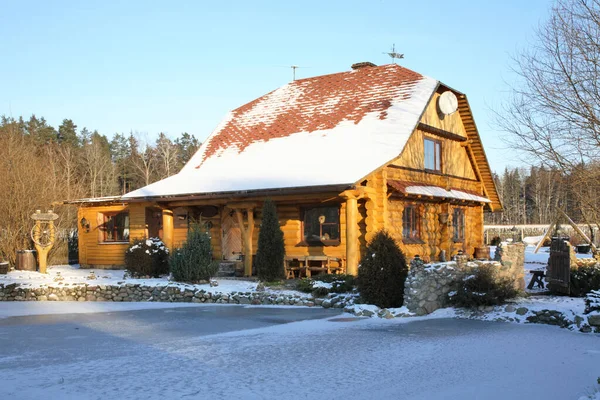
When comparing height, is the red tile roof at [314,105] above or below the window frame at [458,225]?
above

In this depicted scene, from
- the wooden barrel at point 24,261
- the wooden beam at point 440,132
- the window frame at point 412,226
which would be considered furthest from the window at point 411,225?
the wooden barrel at point 24,261

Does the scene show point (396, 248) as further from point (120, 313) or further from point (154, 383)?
point (154, 383)

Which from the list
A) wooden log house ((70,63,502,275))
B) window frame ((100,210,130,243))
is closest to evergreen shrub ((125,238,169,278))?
wooden log house ((70,63,502,275))

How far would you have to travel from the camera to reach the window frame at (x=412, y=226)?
20656mm

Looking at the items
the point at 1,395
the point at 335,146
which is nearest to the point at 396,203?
the point at 335,146

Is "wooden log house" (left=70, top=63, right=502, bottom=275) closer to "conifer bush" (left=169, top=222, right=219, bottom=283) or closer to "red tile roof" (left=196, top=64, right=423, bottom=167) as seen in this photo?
"red tile roof" (left=196, top=64, right=423, bottom=167)

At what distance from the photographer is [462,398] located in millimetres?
6602

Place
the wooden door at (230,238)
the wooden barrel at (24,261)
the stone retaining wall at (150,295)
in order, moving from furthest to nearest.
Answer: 1. the wooden door at (230,238)
2. the wooden barrel at (24,261)
3. the stone retaining wall at (150,295)

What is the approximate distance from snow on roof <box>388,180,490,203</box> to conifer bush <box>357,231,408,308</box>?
5047mm

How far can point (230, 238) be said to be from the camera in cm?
2192

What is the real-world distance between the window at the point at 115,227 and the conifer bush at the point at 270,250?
31.5 feet

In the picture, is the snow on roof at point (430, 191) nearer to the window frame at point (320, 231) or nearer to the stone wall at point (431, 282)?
the window frame at point (320, 231)

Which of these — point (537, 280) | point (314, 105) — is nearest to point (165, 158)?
point (314, 105)

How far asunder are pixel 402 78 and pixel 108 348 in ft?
55.7
